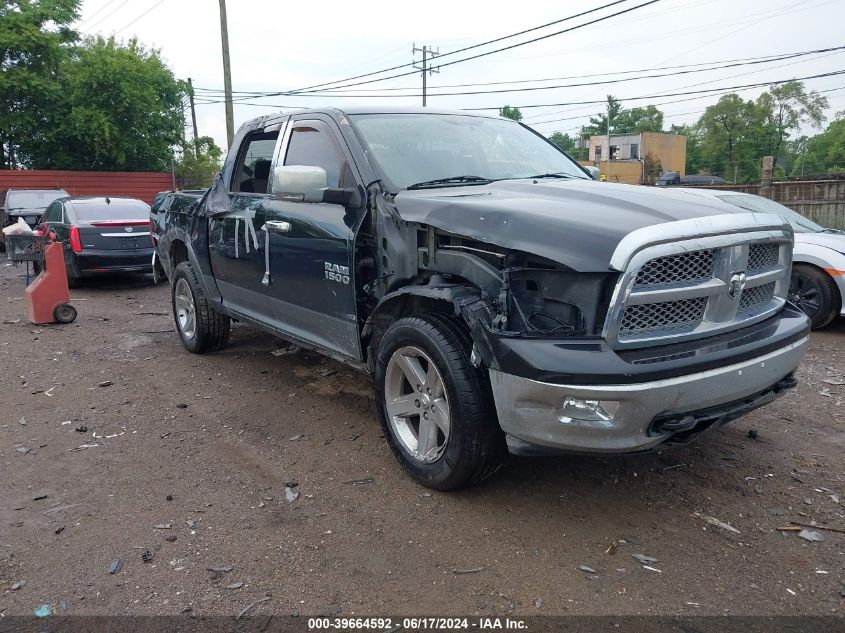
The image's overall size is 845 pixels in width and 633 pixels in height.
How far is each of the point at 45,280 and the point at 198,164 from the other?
2628cm

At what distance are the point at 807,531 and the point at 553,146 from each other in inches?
126

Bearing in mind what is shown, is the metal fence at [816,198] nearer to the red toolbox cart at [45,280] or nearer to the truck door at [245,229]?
the truck door at [245,229]

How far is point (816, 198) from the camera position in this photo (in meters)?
16.7

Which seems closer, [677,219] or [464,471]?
[677,219]

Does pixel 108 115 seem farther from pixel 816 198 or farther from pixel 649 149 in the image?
pixel 649 149

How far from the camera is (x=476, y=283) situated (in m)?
3.31

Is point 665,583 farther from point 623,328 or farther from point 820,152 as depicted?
point 820,152

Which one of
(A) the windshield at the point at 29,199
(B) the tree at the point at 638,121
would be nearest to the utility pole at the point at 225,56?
(A) the windshield at the point at 29,199

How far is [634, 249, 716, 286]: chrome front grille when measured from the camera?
2.95 m

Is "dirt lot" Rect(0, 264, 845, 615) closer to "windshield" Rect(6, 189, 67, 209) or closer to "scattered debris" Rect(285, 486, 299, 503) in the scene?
"scattered debris" Rect(285, 486, 299, 503)

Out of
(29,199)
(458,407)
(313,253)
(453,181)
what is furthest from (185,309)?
(29,199)

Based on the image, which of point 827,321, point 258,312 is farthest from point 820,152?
point 258,312

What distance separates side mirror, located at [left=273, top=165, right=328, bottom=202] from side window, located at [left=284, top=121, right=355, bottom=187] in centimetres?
16

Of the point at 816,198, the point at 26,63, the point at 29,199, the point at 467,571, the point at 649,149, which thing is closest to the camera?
the point at 467,571
